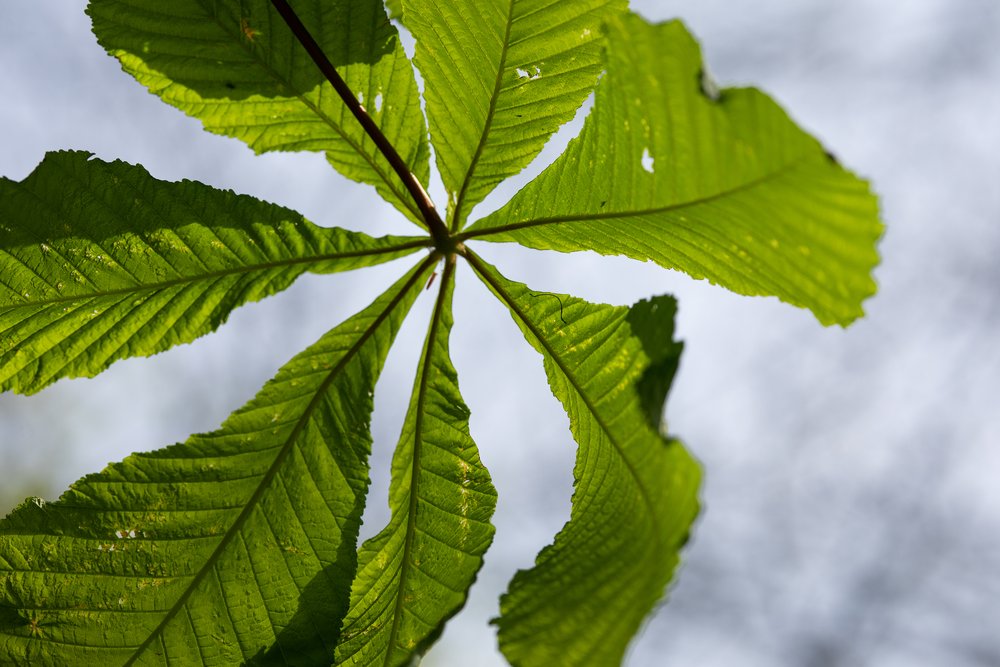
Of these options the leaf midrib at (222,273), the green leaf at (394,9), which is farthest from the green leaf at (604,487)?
the green leaf at (394,9)

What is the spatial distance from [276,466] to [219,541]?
0.21 meters

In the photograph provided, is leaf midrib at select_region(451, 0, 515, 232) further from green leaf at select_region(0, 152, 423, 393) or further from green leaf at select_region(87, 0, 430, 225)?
green leaf at select_region(0, 152, 423, 393)

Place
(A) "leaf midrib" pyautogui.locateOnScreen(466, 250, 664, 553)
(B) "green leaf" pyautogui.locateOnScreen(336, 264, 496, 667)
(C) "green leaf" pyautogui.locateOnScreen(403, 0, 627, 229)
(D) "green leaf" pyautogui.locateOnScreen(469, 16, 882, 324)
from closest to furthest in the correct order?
1. (D) "green leaf" pyautogui.locateOnScreen(469, 16, 882, 324)
2. (A) "leaf midrib" pyautogui.locateOnScreen(466, 250, 664, 553)
3. (C) "green leaf" pyautogui.locateOnScreen(403, 0, 627, 229)
4. (B) "green leaf" pyautogui.locateOnScreen(336, 264, 496, 667)

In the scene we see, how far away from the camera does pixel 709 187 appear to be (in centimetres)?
148

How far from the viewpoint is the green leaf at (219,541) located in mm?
1816

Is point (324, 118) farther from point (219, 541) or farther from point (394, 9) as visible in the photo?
point (219, 541)

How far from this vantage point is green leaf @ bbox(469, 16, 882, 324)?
1343mm

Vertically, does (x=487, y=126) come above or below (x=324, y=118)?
above

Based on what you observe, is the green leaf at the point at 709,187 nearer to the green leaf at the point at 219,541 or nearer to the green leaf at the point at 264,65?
the green leaf at the point at 264,65

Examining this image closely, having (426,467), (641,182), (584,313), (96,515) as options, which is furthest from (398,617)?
(641,182)

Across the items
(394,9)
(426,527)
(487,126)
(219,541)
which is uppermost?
(394,9)

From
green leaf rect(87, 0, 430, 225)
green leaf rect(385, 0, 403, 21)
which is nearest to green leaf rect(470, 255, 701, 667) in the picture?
green leaf rect(87, 0, 430, 225)

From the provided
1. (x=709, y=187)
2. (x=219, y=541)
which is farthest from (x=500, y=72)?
(x=219, y=541)

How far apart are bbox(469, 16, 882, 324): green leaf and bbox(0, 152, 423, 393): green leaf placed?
719 millimetres
